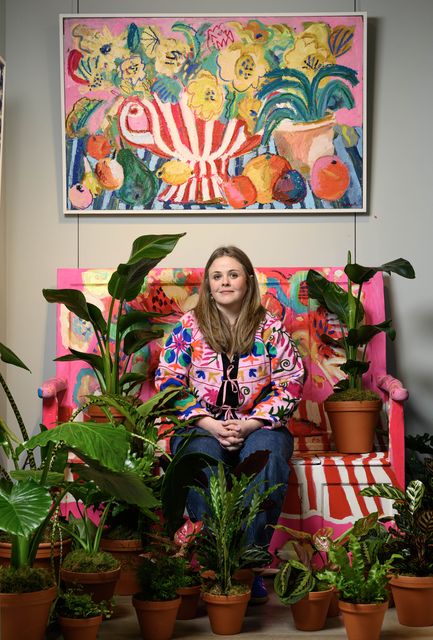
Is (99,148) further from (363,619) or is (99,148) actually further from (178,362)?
(363,619)

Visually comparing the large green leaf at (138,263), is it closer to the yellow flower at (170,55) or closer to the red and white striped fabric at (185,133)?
the red and white striped fabric at (185,133)

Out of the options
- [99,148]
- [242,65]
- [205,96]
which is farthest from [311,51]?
[99,148]

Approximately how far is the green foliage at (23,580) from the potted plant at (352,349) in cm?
168

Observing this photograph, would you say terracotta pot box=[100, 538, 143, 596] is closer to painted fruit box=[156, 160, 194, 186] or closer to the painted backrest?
the painted backrest

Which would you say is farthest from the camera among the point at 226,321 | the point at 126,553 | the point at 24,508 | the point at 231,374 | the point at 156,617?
the point at 226,321

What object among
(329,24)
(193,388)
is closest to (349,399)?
(193,388)

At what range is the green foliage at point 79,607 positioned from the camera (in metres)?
2.49

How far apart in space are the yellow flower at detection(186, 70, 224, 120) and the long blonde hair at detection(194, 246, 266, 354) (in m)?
0.90

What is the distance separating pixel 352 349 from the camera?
3824 mm

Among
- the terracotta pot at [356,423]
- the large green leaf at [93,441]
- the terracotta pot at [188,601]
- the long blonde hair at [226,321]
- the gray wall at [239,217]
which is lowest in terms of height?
the terracotta pot at [188,601]

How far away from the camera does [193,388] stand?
11.7 ft

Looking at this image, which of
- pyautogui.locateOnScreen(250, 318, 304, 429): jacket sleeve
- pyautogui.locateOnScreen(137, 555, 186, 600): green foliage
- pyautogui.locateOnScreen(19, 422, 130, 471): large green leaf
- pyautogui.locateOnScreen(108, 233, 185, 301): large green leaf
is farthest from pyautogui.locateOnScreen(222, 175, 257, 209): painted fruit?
pyautogui.locateOnScreen(19, 422, 130, 471): large green leaf

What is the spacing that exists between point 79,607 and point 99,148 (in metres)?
2.41

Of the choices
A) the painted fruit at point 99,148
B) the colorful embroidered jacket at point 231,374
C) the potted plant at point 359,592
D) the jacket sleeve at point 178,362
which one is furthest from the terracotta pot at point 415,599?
the painted fruit at point 99,148
